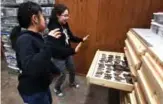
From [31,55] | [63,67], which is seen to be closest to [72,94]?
[63,67]

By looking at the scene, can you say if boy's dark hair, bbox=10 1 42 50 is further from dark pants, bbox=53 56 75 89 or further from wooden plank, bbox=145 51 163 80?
dark pants, bbox=53 56 75 89

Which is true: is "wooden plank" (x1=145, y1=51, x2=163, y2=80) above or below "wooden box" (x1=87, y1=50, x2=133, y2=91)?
above

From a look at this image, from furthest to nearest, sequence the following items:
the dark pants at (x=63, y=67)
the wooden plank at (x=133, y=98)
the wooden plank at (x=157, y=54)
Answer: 1. the dark pants at (x=63, y=67)
2. the wooden plank at (x=133, y=98)
3. the wooden plank at (x=157, y=54)

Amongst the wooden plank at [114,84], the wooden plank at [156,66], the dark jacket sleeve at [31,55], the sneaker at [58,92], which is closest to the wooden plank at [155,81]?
the wooden plank at [156,66]

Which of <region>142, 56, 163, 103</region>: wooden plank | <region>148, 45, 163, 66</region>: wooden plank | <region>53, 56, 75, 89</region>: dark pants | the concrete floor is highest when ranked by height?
<region>148, 45, 163, 66</region>: wooden plank

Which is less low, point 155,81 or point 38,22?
point 38,22

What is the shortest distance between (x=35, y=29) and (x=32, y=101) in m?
0.57

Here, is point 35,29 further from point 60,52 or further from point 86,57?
point 86,57

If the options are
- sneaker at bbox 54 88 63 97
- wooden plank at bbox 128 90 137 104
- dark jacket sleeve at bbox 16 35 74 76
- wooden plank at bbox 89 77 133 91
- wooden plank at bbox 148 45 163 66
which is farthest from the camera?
sneaker at bbox 54 88 63 97

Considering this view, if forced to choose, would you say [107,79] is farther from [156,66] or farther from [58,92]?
[58,92]

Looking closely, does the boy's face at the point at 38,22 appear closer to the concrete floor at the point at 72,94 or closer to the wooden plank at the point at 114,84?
the wooden plank at the point at 114,84

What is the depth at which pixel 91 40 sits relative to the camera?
2.76 metres

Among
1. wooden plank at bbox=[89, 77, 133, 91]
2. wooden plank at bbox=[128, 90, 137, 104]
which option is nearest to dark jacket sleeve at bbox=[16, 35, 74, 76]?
wooden plank at bbox=[89, 77, 133, 91]

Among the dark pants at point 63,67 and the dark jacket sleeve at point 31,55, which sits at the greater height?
the dark jacket sleeve at point 31,55
